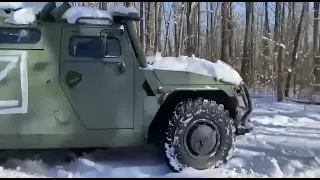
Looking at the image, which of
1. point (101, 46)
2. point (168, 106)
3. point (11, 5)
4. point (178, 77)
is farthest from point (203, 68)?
point (11, 5)

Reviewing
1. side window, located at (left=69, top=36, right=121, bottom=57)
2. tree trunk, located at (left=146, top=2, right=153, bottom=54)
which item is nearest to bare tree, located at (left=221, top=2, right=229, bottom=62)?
tree trunk, located at (left=146, top=2, right=153, bottom=54)

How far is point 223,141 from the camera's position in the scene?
5.50 meters

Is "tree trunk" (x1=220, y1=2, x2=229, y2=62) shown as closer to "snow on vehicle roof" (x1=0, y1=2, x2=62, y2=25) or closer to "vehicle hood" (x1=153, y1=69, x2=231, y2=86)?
"vehicle hood" (x1=153, y1=69, x2=231, y2=86)

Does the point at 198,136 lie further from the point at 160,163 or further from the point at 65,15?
the point at 65,15

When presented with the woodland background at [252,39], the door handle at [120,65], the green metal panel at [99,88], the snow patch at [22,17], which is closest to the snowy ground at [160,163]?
the green metal panel at [99,88]

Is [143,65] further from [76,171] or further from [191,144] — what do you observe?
[76,171]

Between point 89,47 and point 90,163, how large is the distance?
1.52 metres

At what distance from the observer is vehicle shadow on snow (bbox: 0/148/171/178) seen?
5.26m

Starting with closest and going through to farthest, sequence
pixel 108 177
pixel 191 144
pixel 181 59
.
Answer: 1. pixel 108 177
2. pixel 191 144
3. pixel 181 59

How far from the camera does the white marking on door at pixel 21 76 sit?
5.01 meters

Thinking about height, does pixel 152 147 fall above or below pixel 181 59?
below

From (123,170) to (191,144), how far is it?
2.98ft

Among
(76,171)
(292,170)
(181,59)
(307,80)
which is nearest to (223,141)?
(292,170)

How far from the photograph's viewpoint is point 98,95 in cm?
526
